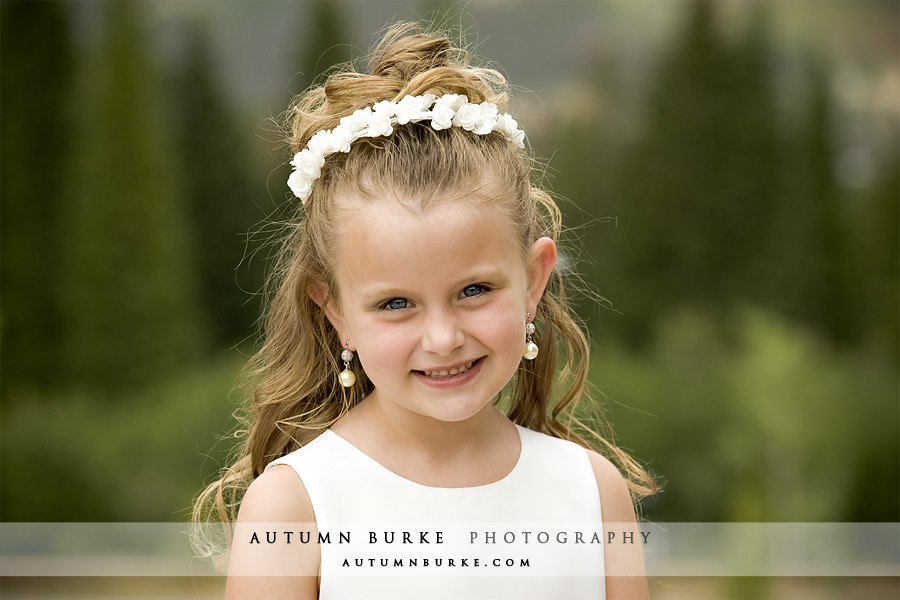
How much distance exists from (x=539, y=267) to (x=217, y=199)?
4.38m

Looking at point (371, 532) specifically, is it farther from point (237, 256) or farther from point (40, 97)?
point (40, 97)

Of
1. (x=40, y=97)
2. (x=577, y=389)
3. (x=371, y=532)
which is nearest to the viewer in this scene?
(x=371, y=532)

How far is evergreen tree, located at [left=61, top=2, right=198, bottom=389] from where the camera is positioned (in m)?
5.27

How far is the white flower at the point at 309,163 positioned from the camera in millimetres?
1304

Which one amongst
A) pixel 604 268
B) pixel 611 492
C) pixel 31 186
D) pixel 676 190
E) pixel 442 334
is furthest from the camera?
pixel 31 186

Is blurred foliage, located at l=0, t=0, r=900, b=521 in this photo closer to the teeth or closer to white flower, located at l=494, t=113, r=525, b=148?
white flower, located at l=494, t=113, r=525, b=148

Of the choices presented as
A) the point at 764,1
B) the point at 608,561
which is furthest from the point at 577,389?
the point at 764,1

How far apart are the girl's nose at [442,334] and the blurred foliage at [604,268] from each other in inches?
160

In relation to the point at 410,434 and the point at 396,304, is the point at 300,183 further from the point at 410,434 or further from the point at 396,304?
the point at 410,434

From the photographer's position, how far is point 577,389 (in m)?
1.49

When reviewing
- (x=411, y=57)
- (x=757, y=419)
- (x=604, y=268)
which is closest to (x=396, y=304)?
(x=411, y=57)

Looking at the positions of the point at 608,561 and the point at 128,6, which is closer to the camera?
the point at 608,561

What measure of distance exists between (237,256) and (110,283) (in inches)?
27.2

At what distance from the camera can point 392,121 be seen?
127 centimetres
